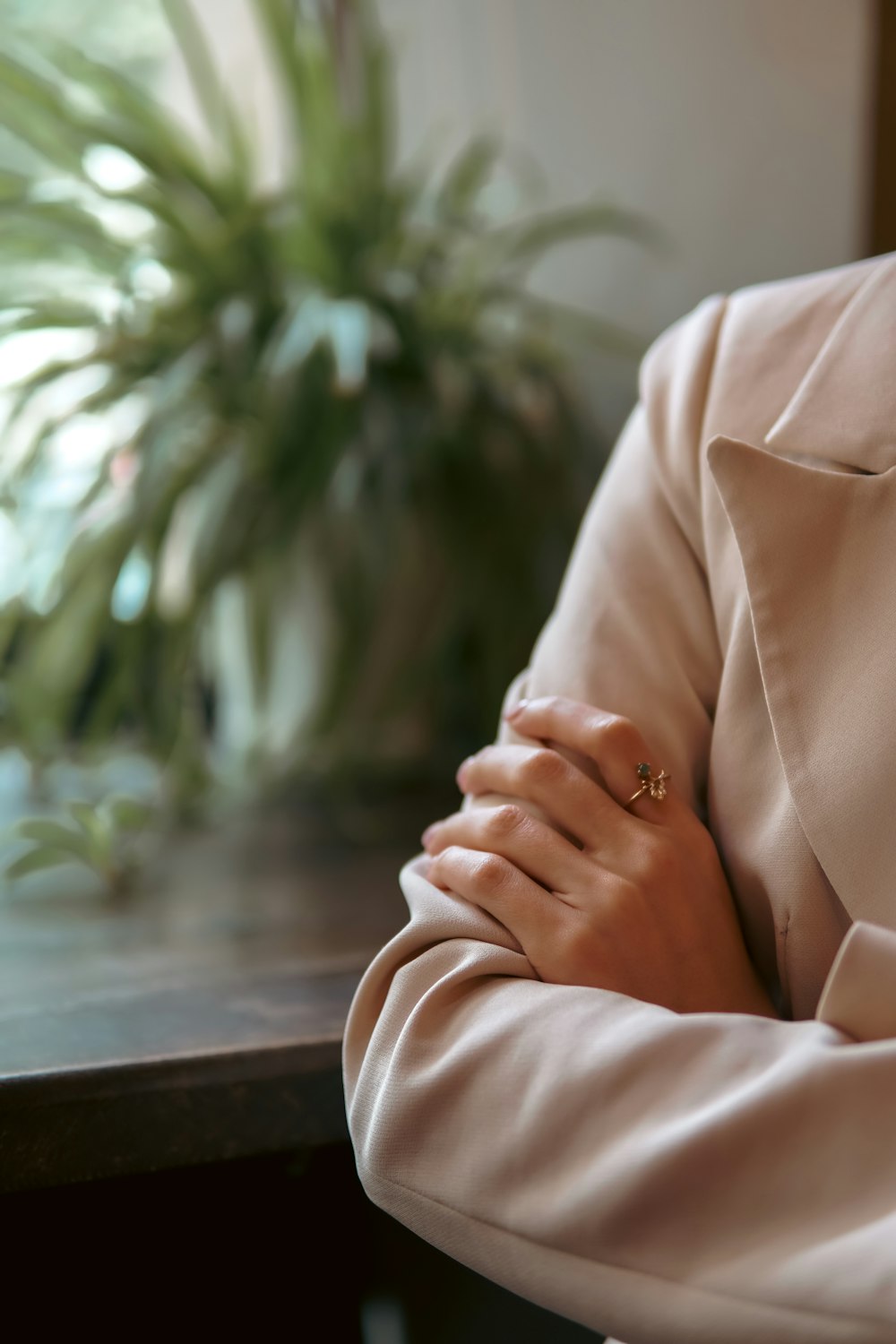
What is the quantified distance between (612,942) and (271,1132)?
251mm

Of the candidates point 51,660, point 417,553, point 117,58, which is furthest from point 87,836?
point 117,58

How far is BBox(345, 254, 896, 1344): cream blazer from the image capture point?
453 mm

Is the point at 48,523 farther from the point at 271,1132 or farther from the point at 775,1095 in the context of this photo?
the point at 775,1095

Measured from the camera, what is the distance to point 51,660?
1.08m

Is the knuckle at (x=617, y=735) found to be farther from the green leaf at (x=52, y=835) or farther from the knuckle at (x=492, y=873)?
the green leaf at (x=52, y=835)

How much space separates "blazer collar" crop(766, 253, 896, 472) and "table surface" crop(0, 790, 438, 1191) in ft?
1.45

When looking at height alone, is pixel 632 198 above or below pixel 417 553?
above

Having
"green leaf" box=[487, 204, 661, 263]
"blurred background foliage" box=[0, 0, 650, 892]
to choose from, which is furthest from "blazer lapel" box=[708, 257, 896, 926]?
"green leaf" box=[487, 204, 661, 263]

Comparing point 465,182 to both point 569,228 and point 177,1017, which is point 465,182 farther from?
point 177,1017

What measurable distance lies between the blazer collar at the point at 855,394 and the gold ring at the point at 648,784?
0.20 metres

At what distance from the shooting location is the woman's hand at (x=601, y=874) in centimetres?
57

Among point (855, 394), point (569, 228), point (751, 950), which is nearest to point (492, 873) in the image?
point (751, 950)

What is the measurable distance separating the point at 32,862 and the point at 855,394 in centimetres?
72

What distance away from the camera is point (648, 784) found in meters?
0.61
